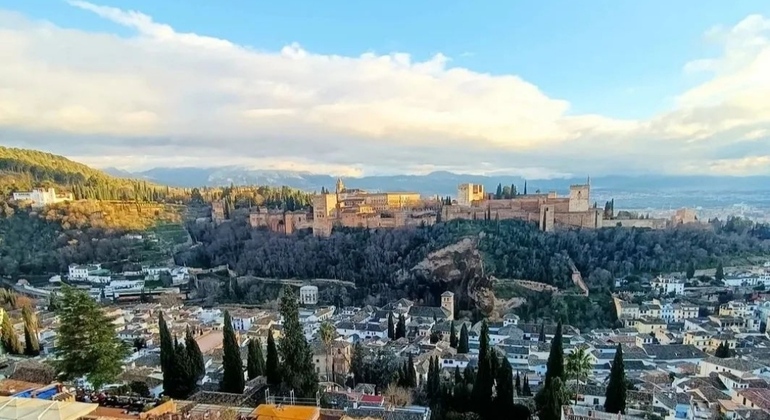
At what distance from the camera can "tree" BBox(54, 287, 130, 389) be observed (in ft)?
32.9

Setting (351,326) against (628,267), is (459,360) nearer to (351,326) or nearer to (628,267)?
(351,326)

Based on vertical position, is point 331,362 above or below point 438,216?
below

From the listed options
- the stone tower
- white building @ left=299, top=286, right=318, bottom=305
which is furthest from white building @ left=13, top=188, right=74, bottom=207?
the stone tower

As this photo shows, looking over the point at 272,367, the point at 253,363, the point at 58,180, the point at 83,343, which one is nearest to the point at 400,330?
the point at 253,363

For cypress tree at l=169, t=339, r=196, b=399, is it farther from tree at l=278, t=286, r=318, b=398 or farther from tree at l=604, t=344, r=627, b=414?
tree at l=604, t=344, r=627, b=414

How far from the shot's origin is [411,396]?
17344 mm

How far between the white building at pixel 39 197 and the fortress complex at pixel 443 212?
77.9 ft

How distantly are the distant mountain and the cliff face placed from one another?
81159 mm

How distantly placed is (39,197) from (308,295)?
3823 centimetres

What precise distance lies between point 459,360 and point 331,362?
6153 mm

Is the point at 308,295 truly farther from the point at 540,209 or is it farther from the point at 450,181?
the point at 450,181

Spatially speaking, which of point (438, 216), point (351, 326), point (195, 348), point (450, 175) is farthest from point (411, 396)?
point (450, 175)

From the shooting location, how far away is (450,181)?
149625mm

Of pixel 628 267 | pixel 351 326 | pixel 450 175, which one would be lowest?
pixel 351 326
